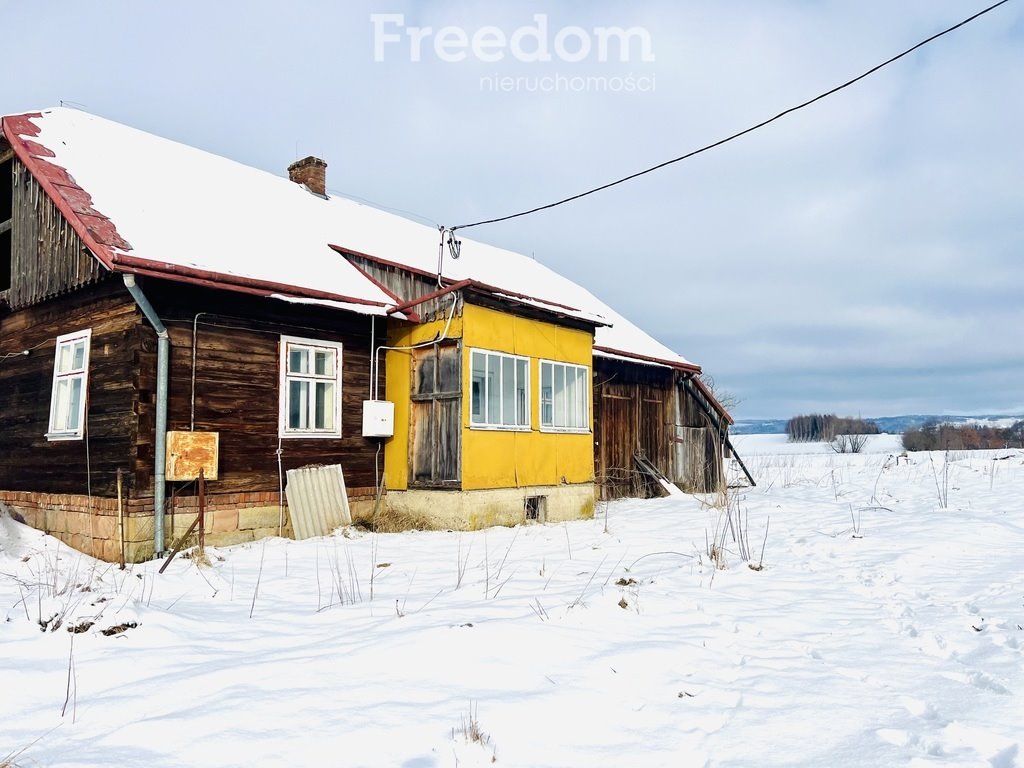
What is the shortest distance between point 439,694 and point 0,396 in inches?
429

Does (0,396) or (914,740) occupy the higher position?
(0,396)

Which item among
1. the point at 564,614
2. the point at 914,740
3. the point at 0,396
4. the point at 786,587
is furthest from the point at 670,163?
the point at 0,396

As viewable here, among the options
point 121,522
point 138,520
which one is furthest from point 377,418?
point 121,522

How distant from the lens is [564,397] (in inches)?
500

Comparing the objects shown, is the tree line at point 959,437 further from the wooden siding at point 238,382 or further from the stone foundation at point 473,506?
the wooden siding at point 238,382

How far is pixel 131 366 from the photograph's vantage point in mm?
8609

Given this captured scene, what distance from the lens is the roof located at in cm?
892

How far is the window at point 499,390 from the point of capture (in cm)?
1093

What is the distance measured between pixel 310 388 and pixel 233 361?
51.6 inches

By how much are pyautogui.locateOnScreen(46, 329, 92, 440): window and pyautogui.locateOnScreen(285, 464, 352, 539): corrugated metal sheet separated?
282 cm

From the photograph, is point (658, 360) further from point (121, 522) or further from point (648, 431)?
point (121, 522)

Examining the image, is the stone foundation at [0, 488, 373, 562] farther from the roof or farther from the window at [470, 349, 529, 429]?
the window at [470, 349, 529, 429]

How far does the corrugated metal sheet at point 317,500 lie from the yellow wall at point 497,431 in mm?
1014

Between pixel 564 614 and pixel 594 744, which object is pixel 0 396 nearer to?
pixel 564 614
